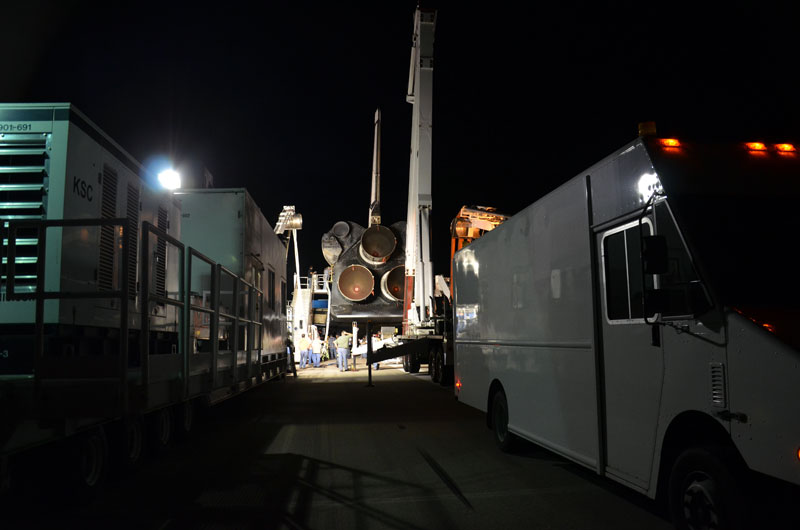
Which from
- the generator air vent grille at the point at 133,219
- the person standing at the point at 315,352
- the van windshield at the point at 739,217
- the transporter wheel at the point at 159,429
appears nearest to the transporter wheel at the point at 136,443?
the transporter wheel at the point at 159,429

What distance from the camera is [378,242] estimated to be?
45.4 m

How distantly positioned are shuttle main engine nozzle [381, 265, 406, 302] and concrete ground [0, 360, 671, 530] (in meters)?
35.3

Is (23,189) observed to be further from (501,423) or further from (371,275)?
(371,275)

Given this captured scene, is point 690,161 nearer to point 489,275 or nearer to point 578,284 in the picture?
point 578,284

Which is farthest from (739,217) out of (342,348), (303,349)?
(303,349)

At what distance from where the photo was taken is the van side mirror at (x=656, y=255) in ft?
14.1

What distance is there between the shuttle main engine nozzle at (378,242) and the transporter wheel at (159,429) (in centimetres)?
3679

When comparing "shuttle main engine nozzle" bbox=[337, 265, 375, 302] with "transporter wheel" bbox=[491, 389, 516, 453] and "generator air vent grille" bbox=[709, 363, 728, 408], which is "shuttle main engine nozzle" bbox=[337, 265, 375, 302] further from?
"generator air vent grille" bbox=[709, 363, 728, 408]

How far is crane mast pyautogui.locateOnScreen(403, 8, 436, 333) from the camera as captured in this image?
25422 mm

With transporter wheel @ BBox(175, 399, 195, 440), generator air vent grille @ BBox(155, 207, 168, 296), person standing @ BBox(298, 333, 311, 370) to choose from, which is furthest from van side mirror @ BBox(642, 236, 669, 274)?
person standing @ BBox(298, 333, 311, 370)

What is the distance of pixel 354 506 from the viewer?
591 centimetres

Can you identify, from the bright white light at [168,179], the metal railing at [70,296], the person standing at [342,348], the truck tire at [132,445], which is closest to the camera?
the metal railing at [70,296]

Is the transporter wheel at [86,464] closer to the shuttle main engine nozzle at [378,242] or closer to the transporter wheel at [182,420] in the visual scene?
the transporter wheel at [182,420]

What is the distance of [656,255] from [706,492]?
1543 millimetres
